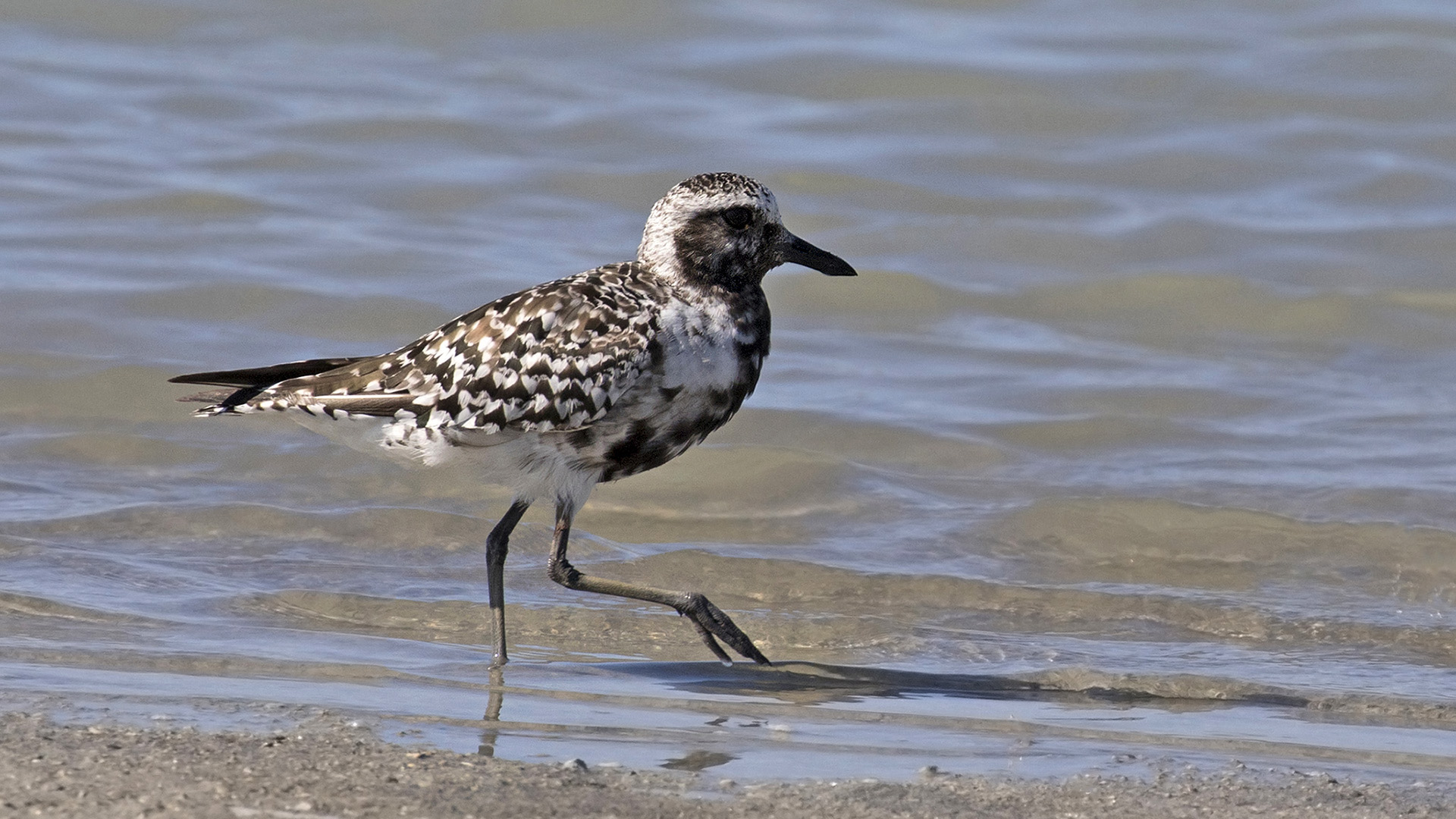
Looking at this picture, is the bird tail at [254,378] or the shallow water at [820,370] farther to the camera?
the bird tail at [254,378]

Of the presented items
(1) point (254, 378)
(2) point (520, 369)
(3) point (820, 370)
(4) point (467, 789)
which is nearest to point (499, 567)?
(2) point (520, 369)

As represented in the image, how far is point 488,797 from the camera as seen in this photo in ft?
18.2

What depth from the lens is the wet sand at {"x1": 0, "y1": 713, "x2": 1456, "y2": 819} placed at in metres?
5.41

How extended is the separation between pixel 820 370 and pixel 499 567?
17.5 feet

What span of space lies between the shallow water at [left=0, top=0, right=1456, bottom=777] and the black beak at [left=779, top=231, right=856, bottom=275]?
5.14ft

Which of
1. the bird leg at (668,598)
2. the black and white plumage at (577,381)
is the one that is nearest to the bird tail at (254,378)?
the black and white plumage at (577,381)

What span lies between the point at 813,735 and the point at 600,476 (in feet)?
6.14

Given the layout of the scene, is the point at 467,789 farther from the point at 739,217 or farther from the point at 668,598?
the point at 739,217

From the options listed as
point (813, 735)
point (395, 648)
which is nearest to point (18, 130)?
point (395, 648)

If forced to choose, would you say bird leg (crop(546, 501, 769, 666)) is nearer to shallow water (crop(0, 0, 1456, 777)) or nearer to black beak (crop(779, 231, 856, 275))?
shallow water (crop(0, 0, 1456, 777))

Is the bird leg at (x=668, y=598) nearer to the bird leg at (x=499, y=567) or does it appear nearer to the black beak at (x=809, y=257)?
the bird leg at (x=499, y=567)

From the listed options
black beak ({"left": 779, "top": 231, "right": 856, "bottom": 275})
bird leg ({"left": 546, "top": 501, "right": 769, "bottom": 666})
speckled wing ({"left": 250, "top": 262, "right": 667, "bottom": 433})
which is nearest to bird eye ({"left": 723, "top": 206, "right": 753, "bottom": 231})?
black beak ({"left": 779, "top": 231, "right": 856, "bottom": 275})

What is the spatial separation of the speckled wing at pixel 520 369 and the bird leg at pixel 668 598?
560 mm

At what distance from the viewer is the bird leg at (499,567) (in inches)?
311
